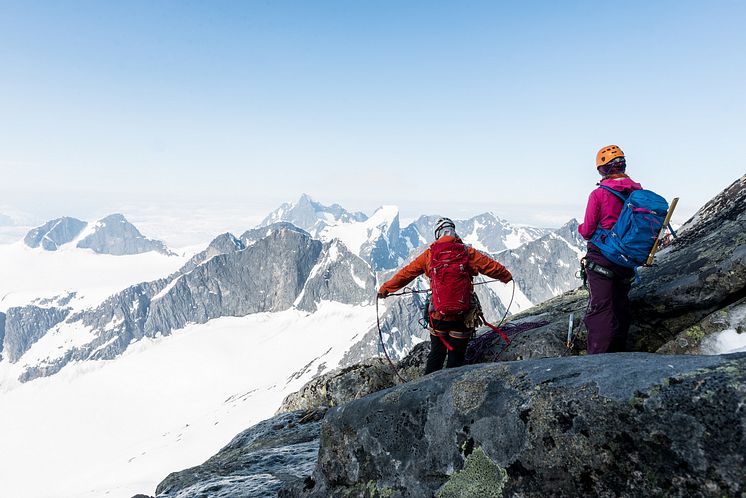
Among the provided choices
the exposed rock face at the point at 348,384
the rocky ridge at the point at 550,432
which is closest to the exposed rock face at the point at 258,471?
the rocky ridge at the point at 550,432


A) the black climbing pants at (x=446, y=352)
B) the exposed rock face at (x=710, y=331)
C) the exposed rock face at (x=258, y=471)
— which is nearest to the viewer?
the exposed rock face at (x=710, y=331)

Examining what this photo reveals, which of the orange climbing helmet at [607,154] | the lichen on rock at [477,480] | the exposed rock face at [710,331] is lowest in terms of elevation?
the lichen on rock at [477,480]

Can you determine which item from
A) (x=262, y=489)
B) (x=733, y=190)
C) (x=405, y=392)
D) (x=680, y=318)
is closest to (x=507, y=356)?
(x=680, y=318)

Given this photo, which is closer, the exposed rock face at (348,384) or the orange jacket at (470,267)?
the orange jacket at (470,267)

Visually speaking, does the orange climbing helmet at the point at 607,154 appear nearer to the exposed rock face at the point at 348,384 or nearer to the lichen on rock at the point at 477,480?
the lichen on rock at the point at 477,480

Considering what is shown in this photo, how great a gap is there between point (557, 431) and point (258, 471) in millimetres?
8021

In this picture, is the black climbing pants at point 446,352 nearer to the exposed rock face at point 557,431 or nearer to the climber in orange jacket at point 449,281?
the climber in orange jacket at point 449,281

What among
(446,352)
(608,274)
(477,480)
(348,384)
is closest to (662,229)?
(608,274)

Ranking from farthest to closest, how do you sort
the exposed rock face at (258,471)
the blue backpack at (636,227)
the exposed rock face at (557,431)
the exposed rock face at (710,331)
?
the exposed rock face at (258,471) → the exposed rock face at (710,331) → the blue backpack at (636,227) → the exposed rock face at (557,431)

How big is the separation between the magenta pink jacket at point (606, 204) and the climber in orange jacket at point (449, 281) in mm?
2281

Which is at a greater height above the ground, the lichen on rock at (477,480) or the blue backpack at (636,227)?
the blue backpack at (636,227)

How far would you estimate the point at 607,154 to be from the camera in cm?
964

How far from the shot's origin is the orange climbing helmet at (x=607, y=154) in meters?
9.55

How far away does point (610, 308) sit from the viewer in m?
9.39
